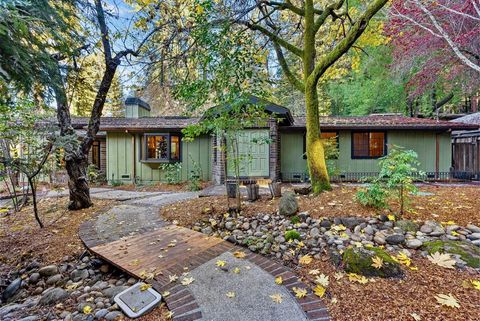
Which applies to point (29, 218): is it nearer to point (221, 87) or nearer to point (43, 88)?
point (43, 88)

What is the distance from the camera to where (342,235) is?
11.6 ft

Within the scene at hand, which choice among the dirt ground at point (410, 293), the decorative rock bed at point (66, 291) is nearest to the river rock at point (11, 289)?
the decorative rock bed at point (66, 291)

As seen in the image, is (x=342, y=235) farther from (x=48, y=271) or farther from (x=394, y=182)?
(x=48, y=271)

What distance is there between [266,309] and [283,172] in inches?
328

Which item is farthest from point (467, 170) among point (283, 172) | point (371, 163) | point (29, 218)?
point (29, 218)

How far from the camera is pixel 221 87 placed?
175 inches

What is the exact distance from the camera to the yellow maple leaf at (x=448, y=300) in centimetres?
213

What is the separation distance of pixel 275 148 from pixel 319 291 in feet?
22.5

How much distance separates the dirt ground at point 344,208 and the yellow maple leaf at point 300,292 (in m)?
1.83

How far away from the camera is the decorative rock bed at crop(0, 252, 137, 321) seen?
2492 mm

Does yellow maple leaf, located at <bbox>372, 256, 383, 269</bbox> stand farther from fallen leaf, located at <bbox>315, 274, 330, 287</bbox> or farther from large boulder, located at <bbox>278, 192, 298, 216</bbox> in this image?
large boulder, located at <bbox>278, 192, 298, 216</bbox>

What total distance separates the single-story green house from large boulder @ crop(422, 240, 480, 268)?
604 centimetres

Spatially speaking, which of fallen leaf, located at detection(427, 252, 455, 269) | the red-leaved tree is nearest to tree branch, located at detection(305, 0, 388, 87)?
the red-leaved tree

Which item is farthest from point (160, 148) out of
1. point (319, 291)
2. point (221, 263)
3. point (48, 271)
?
point (319, 291)
